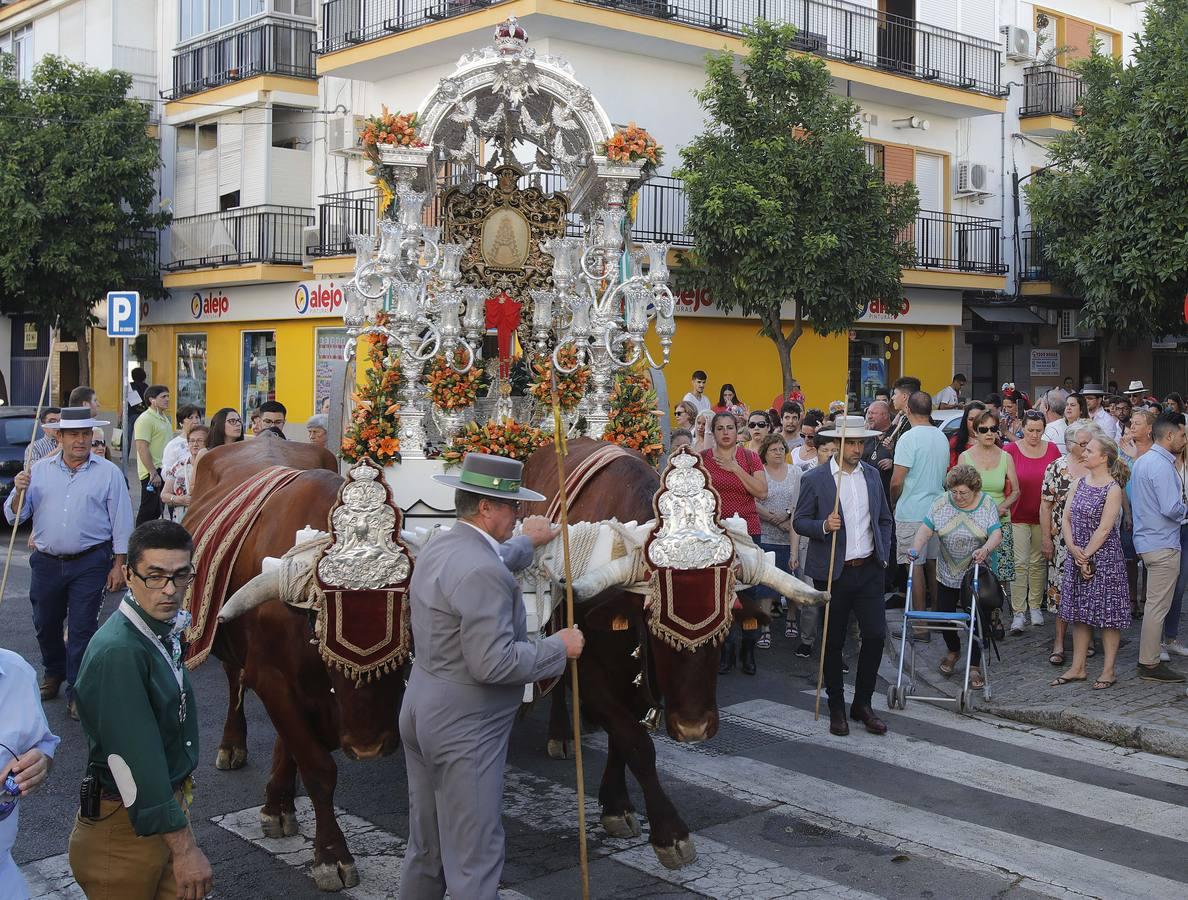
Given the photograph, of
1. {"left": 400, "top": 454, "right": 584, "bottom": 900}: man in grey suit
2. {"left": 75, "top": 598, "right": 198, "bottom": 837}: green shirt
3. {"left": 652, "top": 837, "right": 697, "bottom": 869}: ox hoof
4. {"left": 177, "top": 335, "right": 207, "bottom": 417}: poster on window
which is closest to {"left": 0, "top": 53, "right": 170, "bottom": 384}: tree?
{"left": 177, "top": 335, "right": 207, "bottom": 417}: poster on window

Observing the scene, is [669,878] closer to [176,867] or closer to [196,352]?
[176,867]

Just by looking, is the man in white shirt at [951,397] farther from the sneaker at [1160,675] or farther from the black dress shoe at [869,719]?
the black dress shoe at [869,719]

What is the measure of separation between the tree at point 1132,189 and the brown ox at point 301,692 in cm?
1615

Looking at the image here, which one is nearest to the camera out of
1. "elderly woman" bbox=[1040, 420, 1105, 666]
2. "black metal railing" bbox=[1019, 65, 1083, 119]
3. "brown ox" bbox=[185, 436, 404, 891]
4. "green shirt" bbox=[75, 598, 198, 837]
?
"green shirt" bbox=[75, 598, 198, 837]

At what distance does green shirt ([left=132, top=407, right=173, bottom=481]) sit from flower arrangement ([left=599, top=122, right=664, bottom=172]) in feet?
20.2

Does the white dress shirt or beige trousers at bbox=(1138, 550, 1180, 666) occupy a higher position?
the white dress shirt

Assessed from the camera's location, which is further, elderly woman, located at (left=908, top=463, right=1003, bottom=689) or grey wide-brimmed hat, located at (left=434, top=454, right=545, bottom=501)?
elderly woman, located at (left=908, top=463, right=1003, bottom=689)

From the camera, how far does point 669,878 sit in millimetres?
5934

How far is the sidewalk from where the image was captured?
838 centimetres

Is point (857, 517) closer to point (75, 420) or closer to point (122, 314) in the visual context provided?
point (75, 420)

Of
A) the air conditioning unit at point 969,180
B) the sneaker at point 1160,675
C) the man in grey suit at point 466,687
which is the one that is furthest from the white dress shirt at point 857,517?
the air conditioning unit at point 969,180

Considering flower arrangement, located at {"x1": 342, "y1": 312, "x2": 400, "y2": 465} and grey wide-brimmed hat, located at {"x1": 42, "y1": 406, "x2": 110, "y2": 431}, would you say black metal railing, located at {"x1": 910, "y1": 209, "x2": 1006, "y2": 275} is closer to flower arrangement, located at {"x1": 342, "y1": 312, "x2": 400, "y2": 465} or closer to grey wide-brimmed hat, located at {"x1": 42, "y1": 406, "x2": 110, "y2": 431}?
flower arrangement, located at {"x1": 342, "y1": 312, "x2": 400, "y2": 465}

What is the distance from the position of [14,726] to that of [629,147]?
732cm

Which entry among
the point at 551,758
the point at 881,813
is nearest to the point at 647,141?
the point at 551,758
